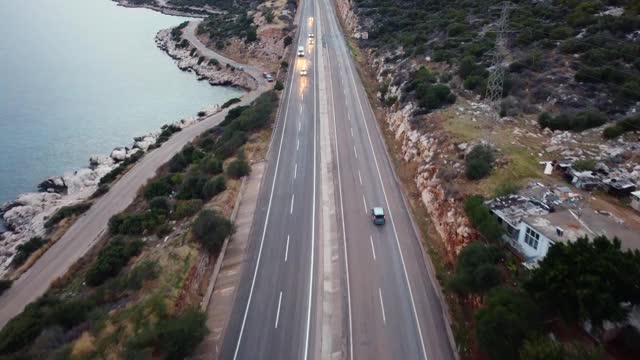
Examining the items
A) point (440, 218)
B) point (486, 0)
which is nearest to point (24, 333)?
Result: point (440, 218)

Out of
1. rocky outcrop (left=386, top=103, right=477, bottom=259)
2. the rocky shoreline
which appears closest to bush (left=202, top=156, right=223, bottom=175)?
the rocky shoreline

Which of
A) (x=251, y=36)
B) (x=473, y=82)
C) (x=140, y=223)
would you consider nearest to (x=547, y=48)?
(x=473, y=82)

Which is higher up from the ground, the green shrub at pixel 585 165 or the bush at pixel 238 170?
the green shrub at pixel 585 165

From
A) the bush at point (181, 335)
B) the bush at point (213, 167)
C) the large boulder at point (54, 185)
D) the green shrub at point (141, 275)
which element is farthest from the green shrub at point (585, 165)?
the large boulder at point (54, 185)

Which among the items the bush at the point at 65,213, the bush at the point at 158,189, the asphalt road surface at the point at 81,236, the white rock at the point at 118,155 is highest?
the bush at the point at 158,189

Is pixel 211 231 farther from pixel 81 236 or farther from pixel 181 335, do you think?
pixel 81 236

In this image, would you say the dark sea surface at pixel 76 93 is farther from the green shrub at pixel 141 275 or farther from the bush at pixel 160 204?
the green shrub at pixel 141 275

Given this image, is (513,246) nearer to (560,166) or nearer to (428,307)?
(428,307)
